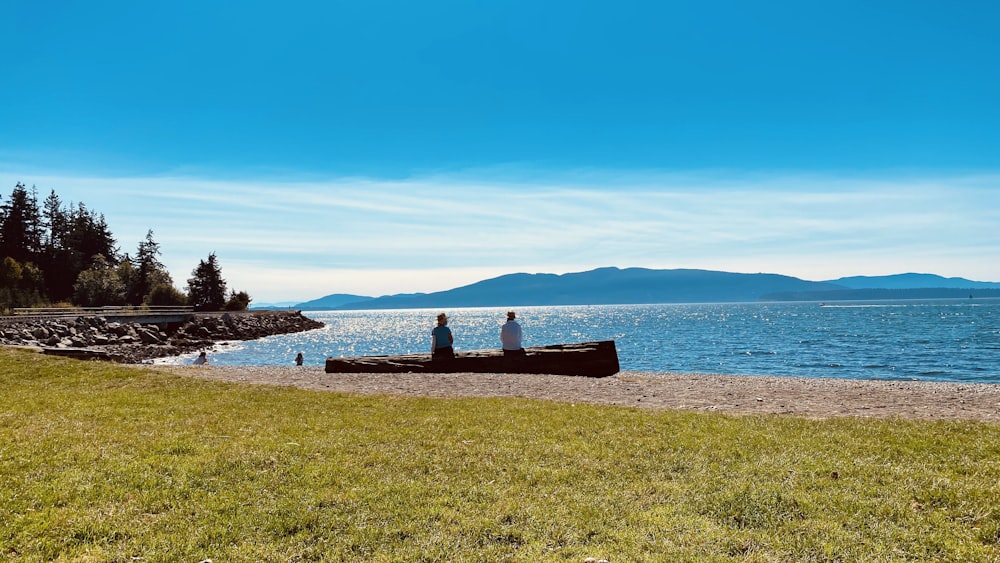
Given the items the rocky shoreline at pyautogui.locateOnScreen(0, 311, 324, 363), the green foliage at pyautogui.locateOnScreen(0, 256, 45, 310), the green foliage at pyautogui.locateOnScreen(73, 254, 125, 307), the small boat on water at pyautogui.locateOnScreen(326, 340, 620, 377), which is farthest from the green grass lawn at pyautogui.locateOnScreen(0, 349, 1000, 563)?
the green foliage at pyautogui.locateOnScreen(73, 254, 125, 307)

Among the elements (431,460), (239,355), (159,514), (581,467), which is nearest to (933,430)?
(581,467)

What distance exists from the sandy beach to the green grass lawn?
8.18 feet

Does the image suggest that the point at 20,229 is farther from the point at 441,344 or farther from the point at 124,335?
the point at 441,344

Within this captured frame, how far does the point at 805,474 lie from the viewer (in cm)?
819

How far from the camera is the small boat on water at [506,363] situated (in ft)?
76.1

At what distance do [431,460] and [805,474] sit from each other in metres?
5.23

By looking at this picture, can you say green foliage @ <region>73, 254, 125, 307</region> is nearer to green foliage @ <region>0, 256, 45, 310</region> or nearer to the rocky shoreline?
green foliage @ <region>0, 256, 45, 310</region>

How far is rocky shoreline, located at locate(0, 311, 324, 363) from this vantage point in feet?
144

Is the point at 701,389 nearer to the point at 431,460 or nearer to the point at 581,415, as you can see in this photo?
the point at 581,415

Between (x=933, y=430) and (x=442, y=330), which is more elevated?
(x=442, y=330)

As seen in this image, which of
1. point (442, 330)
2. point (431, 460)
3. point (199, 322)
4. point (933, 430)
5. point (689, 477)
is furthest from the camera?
point (199, 322)

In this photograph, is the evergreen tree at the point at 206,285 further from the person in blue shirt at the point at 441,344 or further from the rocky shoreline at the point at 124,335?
the person in blue shirt at the point at 441,344

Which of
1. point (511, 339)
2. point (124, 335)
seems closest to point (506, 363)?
point (511, 339)

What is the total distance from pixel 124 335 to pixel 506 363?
5367 centimetres
